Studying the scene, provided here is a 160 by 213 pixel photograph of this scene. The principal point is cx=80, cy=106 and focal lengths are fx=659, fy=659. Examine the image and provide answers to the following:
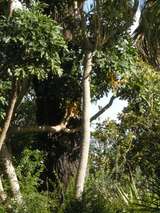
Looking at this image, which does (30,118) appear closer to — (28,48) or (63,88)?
(63,88)

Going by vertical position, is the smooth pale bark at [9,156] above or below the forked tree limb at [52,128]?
below

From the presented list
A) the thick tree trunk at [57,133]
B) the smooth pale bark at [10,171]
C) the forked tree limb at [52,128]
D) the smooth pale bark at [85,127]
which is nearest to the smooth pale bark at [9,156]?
the smooth pale bark at [10,171]

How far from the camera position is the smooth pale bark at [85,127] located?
38.8ft

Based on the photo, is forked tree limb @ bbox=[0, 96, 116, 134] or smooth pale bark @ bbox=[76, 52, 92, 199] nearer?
smooth pale bark @ bbox=[76, 52, 92, 199]

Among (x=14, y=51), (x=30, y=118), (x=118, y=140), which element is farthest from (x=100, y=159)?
(x=14, y=51)

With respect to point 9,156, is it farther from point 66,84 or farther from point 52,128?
point 66,84

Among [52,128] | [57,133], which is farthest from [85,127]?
[57,133]

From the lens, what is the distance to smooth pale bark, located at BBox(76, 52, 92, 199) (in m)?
11.8

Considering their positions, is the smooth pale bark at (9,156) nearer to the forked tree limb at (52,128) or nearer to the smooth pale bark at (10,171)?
the smooth pale bark at (10,171)

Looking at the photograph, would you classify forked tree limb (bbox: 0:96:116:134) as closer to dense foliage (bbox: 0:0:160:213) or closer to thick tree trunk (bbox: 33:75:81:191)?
dense foliage (bbox: 0:0:160:213)

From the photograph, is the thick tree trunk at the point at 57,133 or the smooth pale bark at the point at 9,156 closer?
the smooth pale bark at the point at 9,156

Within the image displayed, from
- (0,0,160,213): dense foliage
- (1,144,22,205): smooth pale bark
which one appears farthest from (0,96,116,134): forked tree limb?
(1,144,22,205): smooth pale bark

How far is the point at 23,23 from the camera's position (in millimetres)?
10758

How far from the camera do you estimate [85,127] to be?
12.2 meters
